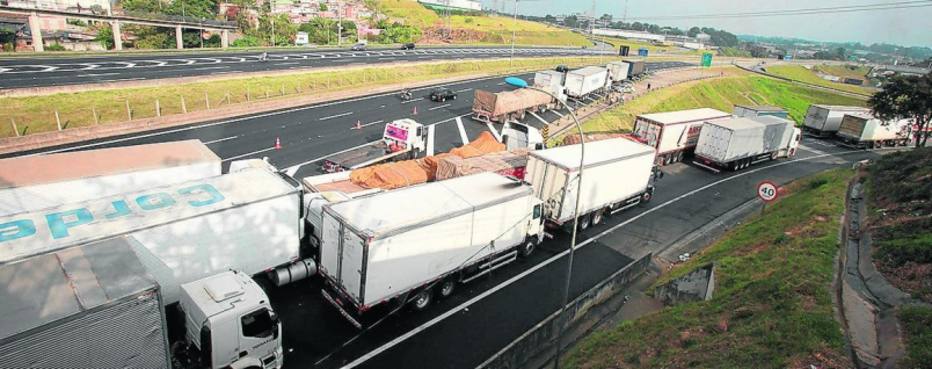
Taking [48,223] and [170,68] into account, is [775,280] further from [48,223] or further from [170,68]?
[170,68]

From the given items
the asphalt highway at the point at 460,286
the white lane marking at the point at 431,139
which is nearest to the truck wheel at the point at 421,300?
the asphalt highway at the point at 460,286

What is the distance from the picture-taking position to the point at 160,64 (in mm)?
52094

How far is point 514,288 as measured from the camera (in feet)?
62.1

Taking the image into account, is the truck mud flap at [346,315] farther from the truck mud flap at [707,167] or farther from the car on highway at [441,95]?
the car on highway at [441,95]

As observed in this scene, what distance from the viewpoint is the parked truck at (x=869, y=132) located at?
1932 inches

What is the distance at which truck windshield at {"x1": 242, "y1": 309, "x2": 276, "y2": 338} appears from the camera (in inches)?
492

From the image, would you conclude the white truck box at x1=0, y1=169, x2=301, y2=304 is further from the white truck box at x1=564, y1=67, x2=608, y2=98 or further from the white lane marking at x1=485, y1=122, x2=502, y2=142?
the white truck box at x1=564, y1=67, x2=608, y2=98

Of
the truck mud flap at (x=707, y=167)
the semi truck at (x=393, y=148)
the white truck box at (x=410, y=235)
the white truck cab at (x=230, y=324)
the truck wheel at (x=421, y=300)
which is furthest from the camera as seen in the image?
the truck mud flap at (x=707, y=167)

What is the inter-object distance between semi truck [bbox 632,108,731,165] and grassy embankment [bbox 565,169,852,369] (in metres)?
15.0

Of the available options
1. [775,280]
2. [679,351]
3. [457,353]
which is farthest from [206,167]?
[775,280]

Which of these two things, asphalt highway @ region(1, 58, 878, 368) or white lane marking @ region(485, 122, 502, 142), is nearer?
asphalt highway @ region(1, 58, 878, 368)

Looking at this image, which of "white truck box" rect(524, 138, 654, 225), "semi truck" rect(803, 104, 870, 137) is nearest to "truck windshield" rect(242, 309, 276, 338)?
"white truck box" rect(524, 138, 654, 225)

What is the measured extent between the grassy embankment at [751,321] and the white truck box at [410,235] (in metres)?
5.11


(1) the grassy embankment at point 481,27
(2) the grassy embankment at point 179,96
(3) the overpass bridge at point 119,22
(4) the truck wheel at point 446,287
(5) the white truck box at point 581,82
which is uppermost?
(1) the grassy embankment at point 481,27
